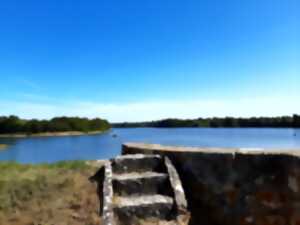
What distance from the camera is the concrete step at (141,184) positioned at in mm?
3900

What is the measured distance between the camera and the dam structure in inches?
138

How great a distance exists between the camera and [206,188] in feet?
13.3

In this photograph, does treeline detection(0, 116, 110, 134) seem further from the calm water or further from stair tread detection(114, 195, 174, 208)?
stair tread detection(114, 195, 174, 208)

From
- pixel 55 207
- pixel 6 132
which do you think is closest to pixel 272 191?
pixel 55 207

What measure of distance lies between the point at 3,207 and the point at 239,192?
3295mm

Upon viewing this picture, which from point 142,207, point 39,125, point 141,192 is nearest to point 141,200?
point 142,207

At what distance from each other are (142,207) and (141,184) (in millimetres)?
504

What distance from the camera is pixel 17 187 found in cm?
410

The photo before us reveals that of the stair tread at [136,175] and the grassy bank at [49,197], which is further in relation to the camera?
the stair tread at [136,175]

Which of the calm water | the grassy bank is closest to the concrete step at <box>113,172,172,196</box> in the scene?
the grassy bank

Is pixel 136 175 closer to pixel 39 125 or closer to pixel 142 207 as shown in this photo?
pixel 142 207

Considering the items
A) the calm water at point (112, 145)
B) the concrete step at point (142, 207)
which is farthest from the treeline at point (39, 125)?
the concrete step at point (142, 207)

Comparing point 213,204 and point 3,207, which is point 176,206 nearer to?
point 213,204

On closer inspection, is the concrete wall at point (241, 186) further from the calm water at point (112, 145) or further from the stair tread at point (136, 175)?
the calm water at point (112, 145)
